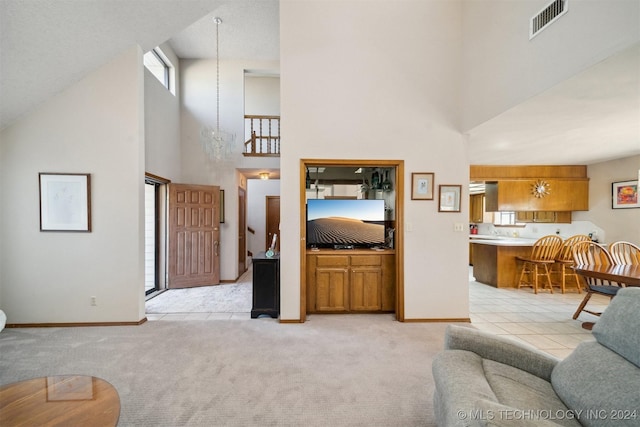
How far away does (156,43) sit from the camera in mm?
3670

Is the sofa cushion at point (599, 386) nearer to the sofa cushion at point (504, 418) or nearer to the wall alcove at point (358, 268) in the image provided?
the sofa cushion at point (504, 418)

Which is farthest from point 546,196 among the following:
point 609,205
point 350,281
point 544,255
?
point 350,281

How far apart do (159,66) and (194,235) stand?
329cm

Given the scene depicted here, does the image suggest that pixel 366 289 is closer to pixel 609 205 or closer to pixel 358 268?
pixel 358 268

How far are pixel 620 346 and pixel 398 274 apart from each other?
93.8 inches

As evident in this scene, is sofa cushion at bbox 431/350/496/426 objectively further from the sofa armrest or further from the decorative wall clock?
the decorative wall clock

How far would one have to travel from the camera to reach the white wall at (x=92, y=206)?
3.27 m

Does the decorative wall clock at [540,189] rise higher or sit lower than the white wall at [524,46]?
lower

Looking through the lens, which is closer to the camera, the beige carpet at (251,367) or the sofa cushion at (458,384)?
the sofa cushion at (458,384)

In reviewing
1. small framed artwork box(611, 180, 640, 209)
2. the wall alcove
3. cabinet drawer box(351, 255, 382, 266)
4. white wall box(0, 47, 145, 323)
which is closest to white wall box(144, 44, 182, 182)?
white wall box(0, 47, 145, 323)

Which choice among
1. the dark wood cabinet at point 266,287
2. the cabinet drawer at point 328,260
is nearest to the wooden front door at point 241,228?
the dark wood cabinet at point 266,287

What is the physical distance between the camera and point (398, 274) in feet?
11.7

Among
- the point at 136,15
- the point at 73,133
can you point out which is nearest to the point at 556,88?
the point at 136,15

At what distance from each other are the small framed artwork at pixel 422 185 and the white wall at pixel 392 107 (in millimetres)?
80
